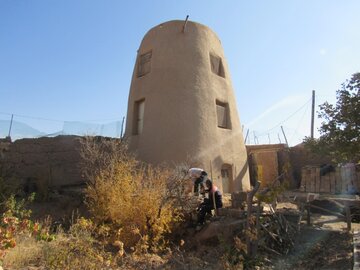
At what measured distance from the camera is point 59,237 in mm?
6605

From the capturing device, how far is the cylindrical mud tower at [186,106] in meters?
11.9

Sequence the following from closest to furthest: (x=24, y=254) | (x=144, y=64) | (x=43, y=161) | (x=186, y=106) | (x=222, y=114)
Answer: (x=24, y=254) → (x=43, y=161) → (x=186, y=106) → (x=222, y=114) → (x=144, y=64)

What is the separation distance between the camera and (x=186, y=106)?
40.2 feet

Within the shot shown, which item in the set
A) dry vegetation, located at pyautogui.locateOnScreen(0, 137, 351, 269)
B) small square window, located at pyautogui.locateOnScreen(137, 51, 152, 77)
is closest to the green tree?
dry vegetation, located at pyautogui.locateOnScreen(0, 137, 351, 269)

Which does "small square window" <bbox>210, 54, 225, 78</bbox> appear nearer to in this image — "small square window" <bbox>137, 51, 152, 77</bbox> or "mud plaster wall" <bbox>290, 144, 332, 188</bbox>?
"small square window" <bbox>137, 51, 152, 77</bbox>

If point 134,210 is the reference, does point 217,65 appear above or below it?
above

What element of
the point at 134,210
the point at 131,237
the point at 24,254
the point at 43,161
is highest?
the point at 43,161

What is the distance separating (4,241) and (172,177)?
15.1 feet

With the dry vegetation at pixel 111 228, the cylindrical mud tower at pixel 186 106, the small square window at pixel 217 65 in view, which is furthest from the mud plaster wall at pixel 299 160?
the dry vegetation at pixel 111 228

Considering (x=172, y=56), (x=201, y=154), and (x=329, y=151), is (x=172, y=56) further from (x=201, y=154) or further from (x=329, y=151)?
(x=329, y=151)

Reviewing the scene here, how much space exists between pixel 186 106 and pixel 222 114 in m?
1.94

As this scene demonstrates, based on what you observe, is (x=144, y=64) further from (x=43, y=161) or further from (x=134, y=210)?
(x=134, y=210)

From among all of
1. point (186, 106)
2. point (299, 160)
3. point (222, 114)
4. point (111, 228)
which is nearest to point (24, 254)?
point (111, 228)

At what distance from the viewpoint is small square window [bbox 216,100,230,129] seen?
1332 centimetres
